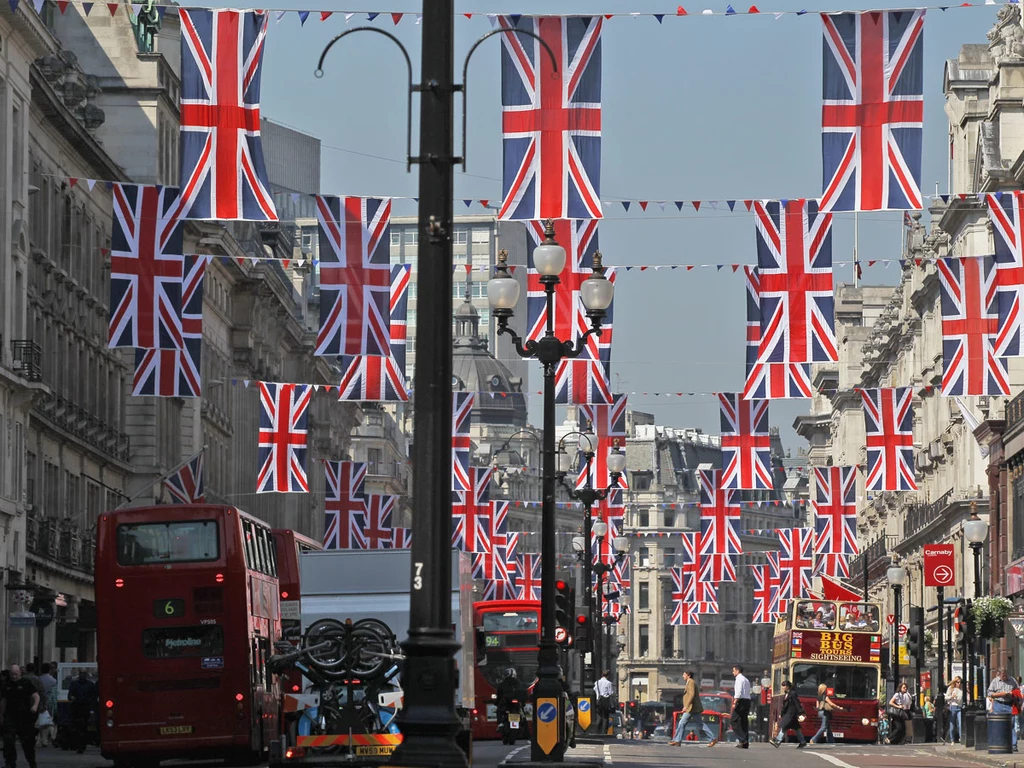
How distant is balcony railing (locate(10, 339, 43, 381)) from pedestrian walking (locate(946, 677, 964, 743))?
24527mm

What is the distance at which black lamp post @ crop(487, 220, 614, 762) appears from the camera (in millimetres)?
29234

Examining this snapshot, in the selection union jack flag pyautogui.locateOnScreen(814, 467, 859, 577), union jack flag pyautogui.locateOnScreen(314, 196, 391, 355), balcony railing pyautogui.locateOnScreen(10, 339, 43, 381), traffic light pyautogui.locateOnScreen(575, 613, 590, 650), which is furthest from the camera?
union jack flag pyautogui.locateOnScreen(814, 467, 859, 577)

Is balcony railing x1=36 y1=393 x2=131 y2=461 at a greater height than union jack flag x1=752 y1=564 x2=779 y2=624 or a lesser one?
greater

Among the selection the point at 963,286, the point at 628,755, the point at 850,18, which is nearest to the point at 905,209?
the point at 850,18

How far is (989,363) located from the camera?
4144cm

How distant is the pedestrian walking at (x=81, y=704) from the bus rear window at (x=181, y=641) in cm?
1100

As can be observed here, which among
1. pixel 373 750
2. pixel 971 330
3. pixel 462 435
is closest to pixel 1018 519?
pixel 462 435

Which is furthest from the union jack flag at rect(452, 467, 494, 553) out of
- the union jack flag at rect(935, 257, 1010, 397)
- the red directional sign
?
the union jack flag at rect(935, 257, 1010, 397)

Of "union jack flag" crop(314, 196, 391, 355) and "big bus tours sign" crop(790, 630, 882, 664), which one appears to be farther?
"big bus tours sign" crop(790, 630, 882, 664)

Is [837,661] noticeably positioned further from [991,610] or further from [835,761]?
[835,761]

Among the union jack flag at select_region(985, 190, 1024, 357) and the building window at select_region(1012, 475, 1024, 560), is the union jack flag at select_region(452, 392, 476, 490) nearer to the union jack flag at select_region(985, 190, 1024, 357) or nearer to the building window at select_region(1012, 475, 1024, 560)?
the union jack flag at select_region(985, 190, 1024, 357)

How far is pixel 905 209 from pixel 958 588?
2338 inches

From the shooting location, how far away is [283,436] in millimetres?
52625

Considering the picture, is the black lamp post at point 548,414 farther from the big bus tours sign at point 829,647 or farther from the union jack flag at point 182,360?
the big bus tours sign at point 829,647
